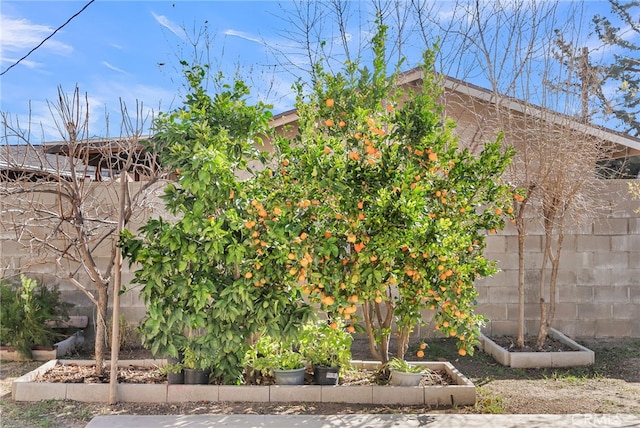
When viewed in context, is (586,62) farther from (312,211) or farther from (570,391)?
(312,211)

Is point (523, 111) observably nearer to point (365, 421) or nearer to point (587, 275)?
point (587, 275)

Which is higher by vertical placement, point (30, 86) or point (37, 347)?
point (30, 86)

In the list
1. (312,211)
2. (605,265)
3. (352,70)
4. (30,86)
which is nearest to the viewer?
(312,211)

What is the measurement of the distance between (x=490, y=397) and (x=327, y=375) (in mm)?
1589

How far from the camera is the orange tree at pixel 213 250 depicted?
4.77 m

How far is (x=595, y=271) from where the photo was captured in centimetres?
785

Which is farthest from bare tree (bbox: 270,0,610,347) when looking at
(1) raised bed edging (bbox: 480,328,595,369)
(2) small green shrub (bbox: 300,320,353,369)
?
(2) small green shrub (bbox: 300,320,353,369)

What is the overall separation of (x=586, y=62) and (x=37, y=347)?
7943 mm

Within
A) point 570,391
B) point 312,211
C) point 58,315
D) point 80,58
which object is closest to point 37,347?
point 58,315

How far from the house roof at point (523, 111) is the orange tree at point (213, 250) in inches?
79.1

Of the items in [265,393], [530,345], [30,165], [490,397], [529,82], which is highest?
[529,82]

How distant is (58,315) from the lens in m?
7.11

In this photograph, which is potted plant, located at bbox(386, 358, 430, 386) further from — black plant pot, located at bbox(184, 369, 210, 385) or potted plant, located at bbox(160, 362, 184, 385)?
potted plant, located at bbox(160, 362, 184, 385)

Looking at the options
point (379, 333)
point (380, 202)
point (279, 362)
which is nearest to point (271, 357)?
point (279, 362)
